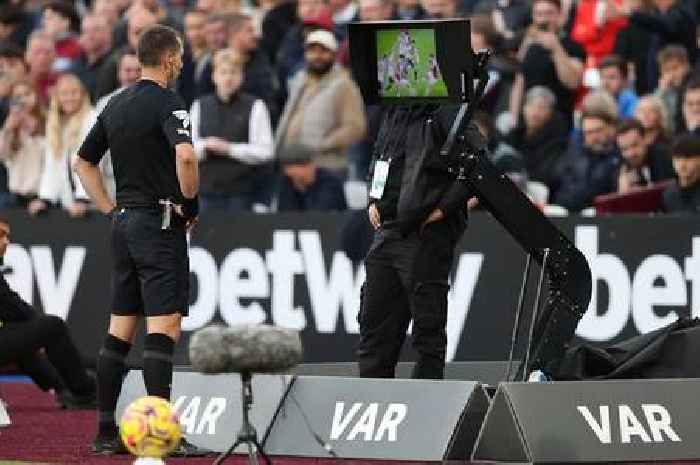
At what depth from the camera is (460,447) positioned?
35.4 feet

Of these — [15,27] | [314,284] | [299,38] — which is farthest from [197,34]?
[15,27]

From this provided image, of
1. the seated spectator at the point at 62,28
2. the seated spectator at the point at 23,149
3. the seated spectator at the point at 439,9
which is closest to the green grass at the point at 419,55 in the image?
the seated spectator at the point at 439,9

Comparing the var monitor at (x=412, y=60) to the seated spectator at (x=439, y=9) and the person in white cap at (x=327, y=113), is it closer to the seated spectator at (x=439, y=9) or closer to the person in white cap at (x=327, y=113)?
the person in white cap at (x=327, y=113)

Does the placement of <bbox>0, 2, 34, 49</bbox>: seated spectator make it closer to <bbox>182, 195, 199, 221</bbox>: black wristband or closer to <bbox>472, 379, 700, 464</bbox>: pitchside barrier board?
<bbox>182, 195, 199, 221</bbox>: black wristband

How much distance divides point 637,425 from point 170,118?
308 centimetres

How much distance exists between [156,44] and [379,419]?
244cm

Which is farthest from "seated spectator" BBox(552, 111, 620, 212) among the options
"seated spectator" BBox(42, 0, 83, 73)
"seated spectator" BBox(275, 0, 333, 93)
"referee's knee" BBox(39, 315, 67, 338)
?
"seated spectator" BBox(42, 0, 83, 73)

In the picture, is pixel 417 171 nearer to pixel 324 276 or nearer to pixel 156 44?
pixel 156 44

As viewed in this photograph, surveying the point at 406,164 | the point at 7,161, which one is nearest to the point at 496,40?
the point at 7,161

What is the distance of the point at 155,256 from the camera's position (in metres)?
11.1

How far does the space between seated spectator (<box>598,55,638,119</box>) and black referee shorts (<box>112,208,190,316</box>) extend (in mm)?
6661

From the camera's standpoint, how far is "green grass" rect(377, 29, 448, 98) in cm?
1086

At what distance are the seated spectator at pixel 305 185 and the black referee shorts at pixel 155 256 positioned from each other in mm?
5406

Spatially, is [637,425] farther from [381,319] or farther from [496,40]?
[496,40]
